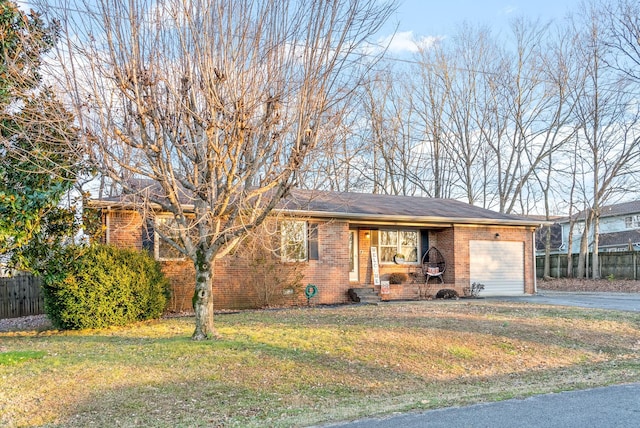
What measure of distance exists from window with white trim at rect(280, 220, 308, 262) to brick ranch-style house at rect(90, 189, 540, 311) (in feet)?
0.10

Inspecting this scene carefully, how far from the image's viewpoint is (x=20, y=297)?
1602 centimetres

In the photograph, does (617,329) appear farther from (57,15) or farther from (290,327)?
(57,15)

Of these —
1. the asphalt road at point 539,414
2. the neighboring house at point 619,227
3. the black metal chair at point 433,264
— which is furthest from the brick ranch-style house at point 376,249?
the neighboring house at point 619,227

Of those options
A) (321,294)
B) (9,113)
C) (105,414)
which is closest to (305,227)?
(321,294)

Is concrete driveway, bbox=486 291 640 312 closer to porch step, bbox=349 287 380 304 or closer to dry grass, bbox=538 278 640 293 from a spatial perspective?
porch step, bbox=349 287 380 304

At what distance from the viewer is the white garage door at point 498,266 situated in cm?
1962

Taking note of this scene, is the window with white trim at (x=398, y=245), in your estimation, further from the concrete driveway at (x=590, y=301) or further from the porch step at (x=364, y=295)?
the concrete driveway at (x=590, y=301)

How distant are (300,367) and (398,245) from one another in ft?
39.8

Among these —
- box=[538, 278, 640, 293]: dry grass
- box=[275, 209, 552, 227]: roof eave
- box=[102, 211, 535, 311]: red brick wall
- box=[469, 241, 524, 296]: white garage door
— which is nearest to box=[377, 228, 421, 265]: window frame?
box=[102, 211, 535, 311]: red brick wall

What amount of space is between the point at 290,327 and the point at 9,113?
6.22 metres

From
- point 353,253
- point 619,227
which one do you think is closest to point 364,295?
point 353,253

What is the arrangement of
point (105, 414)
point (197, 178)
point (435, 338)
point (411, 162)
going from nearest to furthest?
point (105, 414)
point (197, 178)
point (435, 338)
point (411, 162)

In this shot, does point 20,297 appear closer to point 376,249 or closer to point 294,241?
point 294,241

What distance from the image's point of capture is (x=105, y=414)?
6.16 metres
